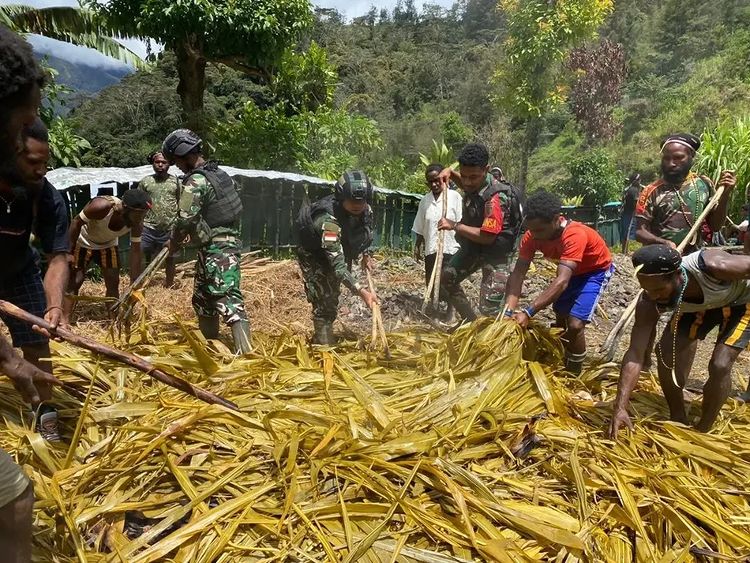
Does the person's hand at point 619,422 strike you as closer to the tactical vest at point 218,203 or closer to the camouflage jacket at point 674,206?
the camouflage jacket at point 674,206

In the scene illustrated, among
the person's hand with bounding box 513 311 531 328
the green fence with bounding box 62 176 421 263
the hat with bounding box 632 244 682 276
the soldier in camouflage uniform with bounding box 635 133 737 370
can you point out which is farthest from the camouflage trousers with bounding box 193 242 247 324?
the green fence with bounding box 62 176 421 263

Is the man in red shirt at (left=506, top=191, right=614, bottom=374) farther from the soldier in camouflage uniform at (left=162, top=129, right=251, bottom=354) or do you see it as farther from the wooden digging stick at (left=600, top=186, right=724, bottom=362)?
the soldier in camouflage uniform at (left=162, top=129, right=251, bottom=354)

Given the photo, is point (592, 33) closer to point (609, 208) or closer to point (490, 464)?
point (609, 208)

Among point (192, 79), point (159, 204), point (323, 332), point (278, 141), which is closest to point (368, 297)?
point (323, 332)

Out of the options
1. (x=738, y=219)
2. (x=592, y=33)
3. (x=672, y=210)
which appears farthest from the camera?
(x=592, y=33)

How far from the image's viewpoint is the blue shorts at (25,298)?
3.07 meters

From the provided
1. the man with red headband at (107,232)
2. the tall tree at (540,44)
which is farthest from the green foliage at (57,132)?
the tall tree at (540,44)

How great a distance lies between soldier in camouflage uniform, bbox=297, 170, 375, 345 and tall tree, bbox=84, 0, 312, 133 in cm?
673

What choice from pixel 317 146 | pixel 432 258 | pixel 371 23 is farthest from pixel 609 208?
pixel 371 23

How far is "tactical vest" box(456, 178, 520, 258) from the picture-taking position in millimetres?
5195

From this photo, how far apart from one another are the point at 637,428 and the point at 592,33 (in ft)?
53.7

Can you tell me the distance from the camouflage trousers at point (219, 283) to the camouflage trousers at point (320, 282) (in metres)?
0.64

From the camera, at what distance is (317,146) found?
15211 millimetres

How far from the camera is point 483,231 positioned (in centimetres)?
512
